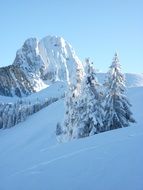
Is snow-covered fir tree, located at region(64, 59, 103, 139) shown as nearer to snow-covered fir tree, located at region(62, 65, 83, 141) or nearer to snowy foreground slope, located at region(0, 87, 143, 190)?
snow-covered fir tree, located at region(62, 65, 83, 141)

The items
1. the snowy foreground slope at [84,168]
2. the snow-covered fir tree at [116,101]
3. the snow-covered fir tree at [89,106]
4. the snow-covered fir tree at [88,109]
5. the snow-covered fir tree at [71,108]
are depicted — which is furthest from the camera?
the snow-covered fir tree at [71,108]

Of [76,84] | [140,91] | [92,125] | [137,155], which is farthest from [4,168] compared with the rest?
[140,91]

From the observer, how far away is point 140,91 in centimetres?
8394

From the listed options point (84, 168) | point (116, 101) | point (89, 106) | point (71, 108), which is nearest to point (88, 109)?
point (89, 106)

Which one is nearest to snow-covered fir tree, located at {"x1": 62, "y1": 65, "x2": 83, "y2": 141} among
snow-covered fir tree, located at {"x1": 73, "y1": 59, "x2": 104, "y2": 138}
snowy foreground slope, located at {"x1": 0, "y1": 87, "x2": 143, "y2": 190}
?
snow-covered fir tree, located at {"x1": 73, "y1": 59, "x2": 104, "y2": 138}

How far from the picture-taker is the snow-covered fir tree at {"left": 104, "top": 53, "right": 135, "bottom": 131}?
36000mm

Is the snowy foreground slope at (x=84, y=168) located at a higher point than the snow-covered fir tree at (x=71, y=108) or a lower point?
higher

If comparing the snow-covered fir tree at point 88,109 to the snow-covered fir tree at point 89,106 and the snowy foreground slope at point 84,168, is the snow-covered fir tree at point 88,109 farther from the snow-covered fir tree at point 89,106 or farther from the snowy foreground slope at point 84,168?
the snowy foreground slope at point 84,168

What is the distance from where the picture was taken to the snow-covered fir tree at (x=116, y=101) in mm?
36000

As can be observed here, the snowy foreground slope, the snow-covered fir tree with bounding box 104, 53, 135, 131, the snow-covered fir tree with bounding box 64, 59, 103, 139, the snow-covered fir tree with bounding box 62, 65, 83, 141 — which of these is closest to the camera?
the snowy foreground slope

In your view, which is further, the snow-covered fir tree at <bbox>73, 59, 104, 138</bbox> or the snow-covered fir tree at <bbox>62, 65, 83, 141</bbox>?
the snow-covered fir tree at <bbox>62, 65, 83, 141</bbox>

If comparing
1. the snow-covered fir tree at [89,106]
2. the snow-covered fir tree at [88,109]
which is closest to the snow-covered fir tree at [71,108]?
the snow-covered fir tree at [88,109]

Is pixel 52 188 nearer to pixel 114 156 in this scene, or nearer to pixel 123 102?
pixel 114 156

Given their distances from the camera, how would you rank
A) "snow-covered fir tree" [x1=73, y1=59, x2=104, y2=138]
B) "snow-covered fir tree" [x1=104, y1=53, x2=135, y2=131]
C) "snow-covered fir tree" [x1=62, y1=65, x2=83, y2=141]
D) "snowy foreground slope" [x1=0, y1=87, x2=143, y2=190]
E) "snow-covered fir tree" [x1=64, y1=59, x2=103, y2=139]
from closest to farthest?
"snowy foreground slope" [x1=0, y1=87, x2=143, y2=190], "snow-covered fir tree" [x1=104, y1=53, x2=135, y2=131], "snow-covered fir tree" [x1=64, y1=59, x2=103, y2=139], "snow-covered fir tree" [x1=73, y1=59, x2=104, y2=138], "snow-covered fir tree" [x1=62, y1=65, x2=83, y2=141]
